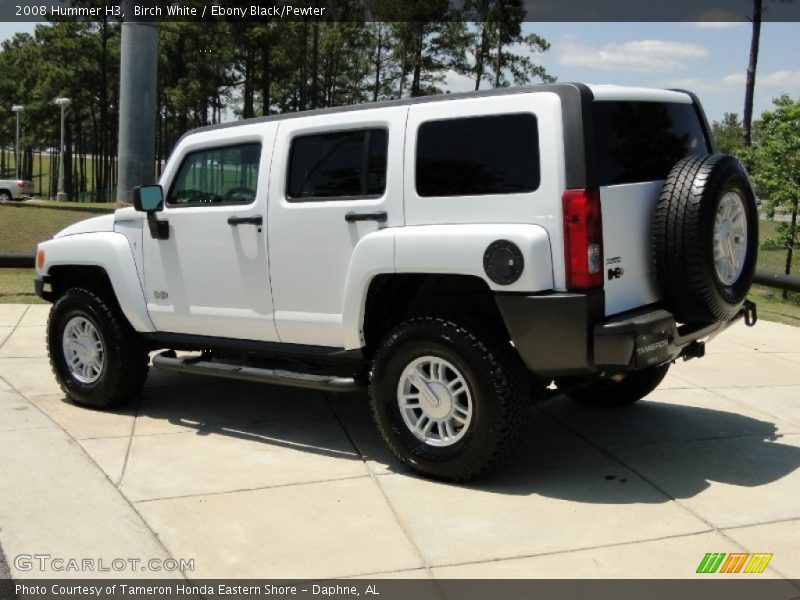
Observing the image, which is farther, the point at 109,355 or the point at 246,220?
the point at 109,355

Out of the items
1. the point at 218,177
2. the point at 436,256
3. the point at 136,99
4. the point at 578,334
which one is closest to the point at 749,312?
the point at 578,334

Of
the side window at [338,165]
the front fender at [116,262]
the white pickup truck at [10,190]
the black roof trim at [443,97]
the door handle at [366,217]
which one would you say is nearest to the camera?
the black roof trim at [443,97]

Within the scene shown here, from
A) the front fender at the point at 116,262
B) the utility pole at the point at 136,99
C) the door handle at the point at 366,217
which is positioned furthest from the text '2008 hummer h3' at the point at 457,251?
the utility pole at the point at 136,99

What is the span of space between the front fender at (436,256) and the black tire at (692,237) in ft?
2.29

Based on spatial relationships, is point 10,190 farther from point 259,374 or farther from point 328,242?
point 328,242

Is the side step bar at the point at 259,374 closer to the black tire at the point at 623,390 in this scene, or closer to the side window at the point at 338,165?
the side window at the point at 338,165

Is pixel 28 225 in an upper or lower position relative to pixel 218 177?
lower

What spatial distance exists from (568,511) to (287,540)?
1.38m

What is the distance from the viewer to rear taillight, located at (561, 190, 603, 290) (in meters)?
4.33

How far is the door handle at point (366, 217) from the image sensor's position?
496 cm

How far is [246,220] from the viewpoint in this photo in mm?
5547

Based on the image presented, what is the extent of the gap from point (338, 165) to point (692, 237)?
6.56 feet
